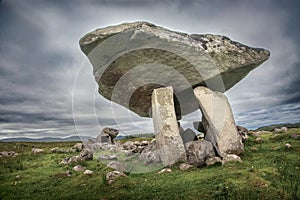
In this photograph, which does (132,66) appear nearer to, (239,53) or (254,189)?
(239,53)

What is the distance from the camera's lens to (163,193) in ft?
26.4

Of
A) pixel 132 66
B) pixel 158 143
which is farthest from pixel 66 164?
pixel 132 66

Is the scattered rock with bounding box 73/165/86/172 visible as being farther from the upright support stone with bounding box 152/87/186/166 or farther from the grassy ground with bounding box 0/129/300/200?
the upright support stone with bounding box 152/87/186/166

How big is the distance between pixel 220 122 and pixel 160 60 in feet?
15.0

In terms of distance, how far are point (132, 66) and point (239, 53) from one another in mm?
5994

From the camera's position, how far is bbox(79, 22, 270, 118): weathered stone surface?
11.9 meters

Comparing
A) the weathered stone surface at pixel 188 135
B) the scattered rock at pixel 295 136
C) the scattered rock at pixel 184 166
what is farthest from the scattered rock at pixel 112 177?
the scattered rock at pixel 295 136

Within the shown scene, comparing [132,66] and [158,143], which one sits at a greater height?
[132,66]

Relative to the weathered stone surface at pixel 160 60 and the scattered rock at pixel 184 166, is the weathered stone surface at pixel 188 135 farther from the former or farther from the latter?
the scattered rock at pixel 184 166

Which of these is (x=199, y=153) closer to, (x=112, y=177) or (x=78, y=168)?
(x=112, y=177)

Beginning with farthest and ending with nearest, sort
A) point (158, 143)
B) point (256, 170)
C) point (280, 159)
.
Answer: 1. point (158, 143)
2. point (280, 159)
3. point (256, 170)

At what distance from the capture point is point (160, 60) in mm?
13445

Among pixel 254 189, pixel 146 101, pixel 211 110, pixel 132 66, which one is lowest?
pixel 254 189

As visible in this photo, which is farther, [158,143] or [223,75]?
[223,75]
